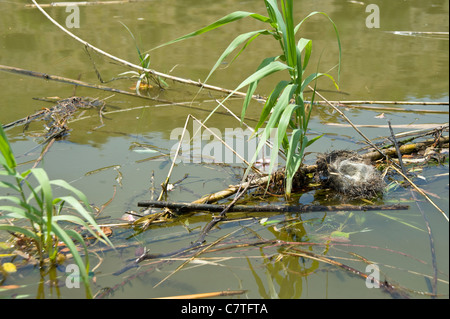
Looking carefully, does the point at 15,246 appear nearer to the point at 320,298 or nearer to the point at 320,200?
the point at 320,298

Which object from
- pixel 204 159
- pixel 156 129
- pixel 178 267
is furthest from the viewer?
pixel 156 129

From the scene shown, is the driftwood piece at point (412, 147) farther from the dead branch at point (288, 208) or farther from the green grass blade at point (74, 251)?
the green grass blade at point (74, 251)

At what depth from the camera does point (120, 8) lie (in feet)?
19.4

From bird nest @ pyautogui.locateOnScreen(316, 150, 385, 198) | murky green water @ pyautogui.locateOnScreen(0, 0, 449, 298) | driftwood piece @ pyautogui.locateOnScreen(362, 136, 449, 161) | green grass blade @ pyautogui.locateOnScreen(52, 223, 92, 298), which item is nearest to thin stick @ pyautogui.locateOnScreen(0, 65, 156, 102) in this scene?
murky green water @ pyautogui.locateOnScreen(0, 0, 449, 298)

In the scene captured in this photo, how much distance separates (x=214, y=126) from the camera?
3.04 metres

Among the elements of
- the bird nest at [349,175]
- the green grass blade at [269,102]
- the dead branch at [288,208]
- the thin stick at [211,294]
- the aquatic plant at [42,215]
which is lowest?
the thin stick at [211,294]

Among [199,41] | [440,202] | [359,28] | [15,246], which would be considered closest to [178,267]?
[15,246]

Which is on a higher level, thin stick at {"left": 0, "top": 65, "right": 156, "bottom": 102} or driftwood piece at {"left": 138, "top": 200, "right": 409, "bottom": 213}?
thin stick at {"left": 0, "top": 65, "right": 156, "bottom": 102}

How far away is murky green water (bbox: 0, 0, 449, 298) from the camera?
66.9 inches

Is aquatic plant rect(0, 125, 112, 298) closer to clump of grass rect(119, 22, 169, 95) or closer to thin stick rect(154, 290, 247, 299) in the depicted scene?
thin stick rect(154, 290, 247, 299)

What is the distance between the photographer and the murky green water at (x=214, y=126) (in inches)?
66.9

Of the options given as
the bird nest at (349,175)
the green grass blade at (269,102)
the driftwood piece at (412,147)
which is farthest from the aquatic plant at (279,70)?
the driftwood piece at (412,147)

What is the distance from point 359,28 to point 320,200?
346 centimetres

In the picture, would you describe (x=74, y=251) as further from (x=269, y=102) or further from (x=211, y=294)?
(x=269, y=102)
